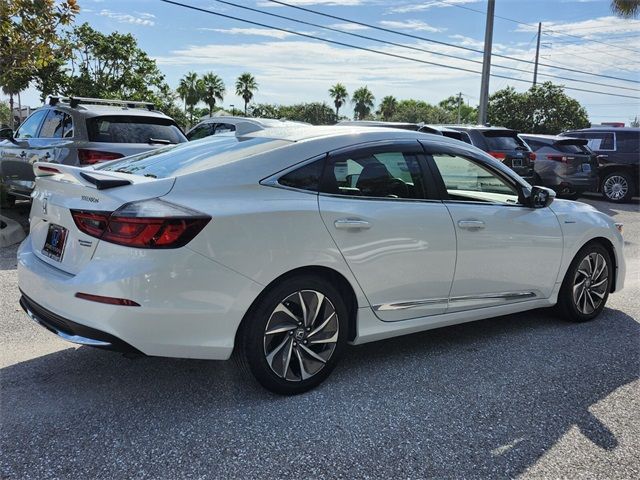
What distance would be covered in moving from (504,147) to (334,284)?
963 cm

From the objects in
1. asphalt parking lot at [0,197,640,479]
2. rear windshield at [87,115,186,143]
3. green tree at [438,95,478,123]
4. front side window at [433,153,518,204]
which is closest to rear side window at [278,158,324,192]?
front side window at [433,153,518,204]

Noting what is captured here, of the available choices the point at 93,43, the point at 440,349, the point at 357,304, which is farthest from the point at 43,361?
the point at 93,43

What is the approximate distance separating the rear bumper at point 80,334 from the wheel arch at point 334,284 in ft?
2.05

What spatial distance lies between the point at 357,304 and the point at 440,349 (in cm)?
106

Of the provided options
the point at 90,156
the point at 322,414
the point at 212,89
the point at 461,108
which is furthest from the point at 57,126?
the point at 461,108

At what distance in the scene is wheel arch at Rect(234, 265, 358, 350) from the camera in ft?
10.1

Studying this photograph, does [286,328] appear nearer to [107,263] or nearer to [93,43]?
[107,263]

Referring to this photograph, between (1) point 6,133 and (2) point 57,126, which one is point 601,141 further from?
(1) point 6,133

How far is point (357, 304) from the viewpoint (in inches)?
137

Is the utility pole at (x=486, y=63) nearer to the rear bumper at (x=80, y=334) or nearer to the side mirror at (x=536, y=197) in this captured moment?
the side mirror at (x=536, y=197)

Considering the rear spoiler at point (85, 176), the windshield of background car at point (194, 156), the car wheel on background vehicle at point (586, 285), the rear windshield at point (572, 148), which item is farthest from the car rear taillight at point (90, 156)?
the rear windshield at point (572, 148)

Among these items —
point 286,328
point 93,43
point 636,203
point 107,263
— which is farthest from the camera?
point 93,43

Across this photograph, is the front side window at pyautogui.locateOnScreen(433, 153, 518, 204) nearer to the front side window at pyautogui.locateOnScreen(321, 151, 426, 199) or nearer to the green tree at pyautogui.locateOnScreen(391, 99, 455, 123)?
the front side window at pyautogui.locateOnScreen(321, 151, 426, 199)

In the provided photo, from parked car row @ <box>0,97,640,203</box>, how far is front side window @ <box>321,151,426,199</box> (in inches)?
27.8
